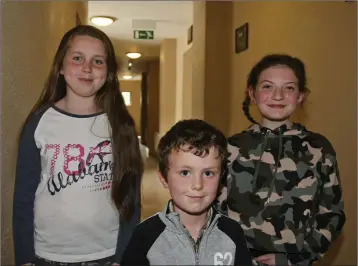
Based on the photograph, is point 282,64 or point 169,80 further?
point 169,80

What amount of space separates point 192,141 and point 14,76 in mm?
734

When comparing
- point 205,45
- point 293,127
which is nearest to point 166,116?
point 205,45

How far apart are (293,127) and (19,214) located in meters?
0.75

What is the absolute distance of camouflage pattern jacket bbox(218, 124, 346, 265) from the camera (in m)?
1.09

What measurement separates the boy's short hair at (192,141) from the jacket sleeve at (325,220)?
1.04 feet

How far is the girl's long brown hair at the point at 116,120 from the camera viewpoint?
108 cm

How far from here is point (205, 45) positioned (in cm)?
345

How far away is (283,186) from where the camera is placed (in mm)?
1104

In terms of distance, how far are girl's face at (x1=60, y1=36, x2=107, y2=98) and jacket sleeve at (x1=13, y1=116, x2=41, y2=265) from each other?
0.14 meters

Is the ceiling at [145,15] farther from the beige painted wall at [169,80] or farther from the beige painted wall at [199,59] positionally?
the beige painted wall at [199,59]

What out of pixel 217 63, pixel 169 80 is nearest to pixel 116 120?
pixel 217 63

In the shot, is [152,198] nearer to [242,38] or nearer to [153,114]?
[242,38]

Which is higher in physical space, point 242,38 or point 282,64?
point 242,38

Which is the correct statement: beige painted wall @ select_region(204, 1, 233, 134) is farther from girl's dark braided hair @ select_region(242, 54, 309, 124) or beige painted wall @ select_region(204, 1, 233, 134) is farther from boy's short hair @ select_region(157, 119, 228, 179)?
boy's short hair @ select_region(157, 119, 228, 179)
